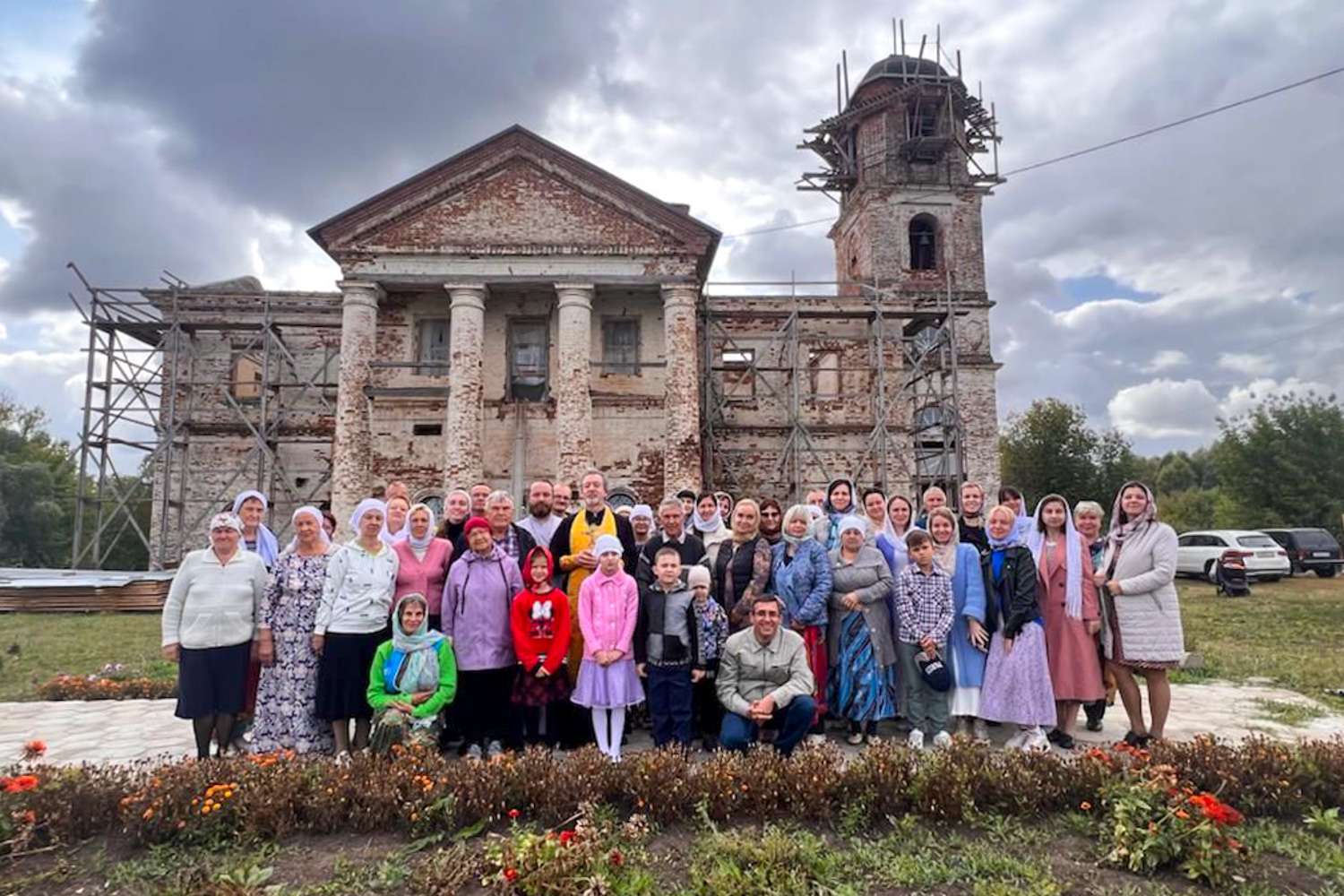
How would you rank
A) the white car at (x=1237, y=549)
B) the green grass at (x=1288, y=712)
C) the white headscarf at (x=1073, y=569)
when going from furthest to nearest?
the white car at (x=1237, y=549)
the green grass at (x=1288, y=712)
the white headscarf at (x=1073, y=569)

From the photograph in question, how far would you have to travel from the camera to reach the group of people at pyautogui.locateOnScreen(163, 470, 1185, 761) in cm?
544

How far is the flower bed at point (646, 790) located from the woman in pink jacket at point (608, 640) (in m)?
0.98

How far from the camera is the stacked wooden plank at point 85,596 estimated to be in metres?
15.7

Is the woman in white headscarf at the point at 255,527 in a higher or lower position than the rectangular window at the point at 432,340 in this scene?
lower

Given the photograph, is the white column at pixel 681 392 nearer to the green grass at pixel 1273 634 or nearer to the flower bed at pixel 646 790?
the green grass at pixel 1273 634

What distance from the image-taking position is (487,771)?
4469 mm

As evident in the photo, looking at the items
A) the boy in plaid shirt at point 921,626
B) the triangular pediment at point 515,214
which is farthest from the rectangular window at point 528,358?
the boy in plaid shirt at point 921,626

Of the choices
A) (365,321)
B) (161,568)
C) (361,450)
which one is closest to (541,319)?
(365,321)

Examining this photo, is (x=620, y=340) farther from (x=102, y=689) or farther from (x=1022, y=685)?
(x=1022, y=685)

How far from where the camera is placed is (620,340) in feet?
64.9

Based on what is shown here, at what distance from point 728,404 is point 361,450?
9.17 m

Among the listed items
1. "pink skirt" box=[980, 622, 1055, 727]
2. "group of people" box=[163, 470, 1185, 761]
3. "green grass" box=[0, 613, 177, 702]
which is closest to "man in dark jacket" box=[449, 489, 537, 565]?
"group of people" box=[163, 470, 1185, 761]

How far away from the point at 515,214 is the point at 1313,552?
25.3 metres

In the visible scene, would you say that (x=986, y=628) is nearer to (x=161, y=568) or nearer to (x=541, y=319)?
(x=541, y=319)
